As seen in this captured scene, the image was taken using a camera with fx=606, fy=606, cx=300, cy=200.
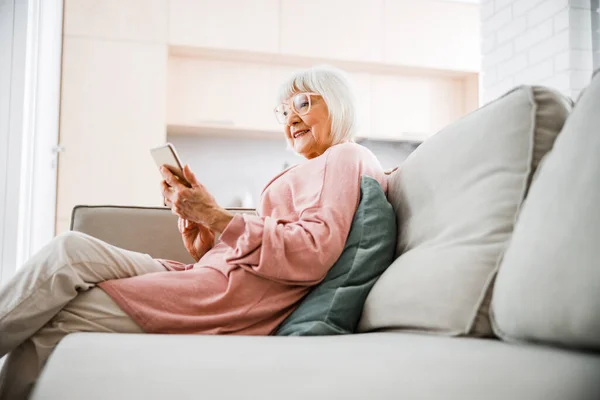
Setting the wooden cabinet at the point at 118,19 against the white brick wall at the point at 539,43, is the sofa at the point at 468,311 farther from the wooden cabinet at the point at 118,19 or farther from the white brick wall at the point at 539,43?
the wooden cabinet at the point at 118,19

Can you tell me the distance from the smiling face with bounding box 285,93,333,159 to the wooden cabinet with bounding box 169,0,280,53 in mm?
2413

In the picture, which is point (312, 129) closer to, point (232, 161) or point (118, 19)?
point (118, 19)

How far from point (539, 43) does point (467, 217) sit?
2.22 meters

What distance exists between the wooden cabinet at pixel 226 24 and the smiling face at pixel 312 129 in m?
2.41

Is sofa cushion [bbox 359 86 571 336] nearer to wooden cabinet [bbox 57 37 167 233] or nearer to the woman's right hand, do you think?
the woman's right hand

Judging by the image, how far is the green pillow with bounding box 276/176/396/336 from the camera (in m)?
1.15

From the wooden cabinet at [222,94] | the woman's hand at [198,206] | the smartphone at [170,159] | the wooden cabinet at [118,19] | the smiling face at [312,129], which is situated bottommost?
the woman's hand at [198,206]

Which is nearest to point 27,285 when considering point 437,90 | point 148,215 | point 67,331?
point 67,331

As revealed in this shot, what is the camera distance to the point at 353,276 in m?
1.20

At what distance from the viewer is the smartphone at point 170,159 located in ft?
4.39

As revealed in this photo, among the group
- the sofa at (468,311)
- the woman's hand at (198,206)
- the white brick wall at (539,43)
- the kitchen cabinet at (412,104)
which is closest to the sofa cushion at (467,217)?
the sofa at (468,311)

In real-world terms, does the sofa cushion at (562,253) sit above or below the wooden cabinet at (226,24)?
below

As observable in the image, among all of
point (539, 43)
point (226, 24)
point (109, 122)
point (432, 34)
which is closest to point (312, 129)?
point (539, 43)

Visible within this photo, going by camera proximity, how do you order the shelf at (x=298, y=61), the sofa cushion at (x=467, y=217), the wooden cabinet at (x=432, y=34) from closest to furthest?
1. the sofa cushion at (x=467, y=217)
2. the shelf at (x=298, y=61)
3. the wooden cabinet at (x=432, y=34)
